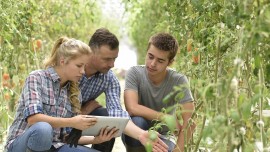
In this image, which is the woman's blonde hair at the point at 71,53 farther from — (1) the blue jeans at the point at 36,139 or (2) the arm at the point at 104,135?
(1) the blue jeans at the point at 36,139

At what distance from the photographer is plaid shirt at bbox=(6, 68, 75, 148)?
2.77m

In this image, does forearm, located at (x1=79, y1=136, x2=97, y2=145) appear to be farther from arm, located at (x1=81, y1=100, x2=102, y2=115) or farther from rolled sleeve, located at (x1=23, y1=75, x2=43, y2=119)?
rolled sleeve, located at (x1=23, y1=75, x2=43, y2=119)

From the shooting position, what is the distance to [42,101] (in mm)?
2852

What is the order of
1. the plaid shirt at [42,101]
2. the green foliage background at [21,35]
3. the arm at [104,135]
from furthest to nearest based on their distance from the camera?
the green foliage background at [21,35]
the arm at [104,135]
the plaid shirt at [42,101]

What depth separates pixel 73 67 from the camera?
284 centimetres

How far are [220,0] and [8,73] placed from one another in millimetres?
2887

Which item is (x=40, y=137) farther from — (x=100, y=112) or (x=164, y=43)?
(x=164, y=43)

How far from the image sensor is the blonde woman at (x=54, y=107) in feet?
8.94

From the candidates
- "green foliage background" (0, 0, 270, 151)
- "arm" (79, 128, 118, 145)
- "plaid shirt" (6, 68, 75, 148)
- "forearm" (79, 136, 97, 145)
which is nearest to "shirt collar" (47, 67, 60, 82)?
"plaid shirt" (6, 68, 75, 148)

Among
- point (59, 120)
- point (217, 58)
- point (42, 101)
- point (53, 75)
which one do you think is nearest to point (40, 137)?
point (59, 120)

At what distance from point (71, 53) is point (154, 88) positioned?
0.82 metres

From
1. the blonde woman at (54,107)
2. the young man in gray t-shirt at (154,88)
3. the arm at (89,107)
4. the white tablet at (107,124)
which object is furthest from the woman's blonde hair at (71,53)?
the young man in gray t-shirt at (154,88)

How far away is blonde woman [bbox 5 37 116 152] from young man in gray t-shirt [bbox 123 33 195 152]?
0.39 metres

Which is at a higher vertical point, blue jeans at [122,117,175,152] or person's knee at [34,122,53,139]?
person's knee at [34,122,53,139]
